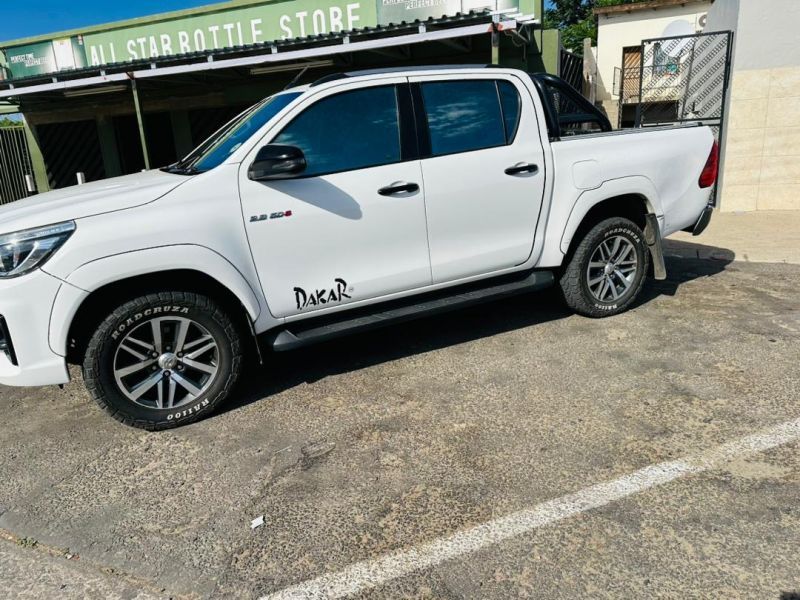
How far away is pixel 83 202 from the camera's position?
10.9 feet

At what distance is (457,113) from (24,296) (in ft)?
9.38

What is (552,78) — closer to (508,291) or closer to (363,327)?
(508,291)

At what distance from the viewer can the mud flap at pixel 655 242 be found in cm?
493

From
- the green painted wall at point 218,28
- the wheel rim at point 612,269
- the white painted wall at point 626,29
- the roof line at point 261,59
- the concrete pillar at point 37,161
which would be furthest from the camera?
the white painted wall at point 626,29

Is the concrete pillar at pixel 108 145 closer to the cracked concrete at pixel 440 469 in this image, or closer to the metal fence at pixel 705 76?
the metal fence at pixel 705 76

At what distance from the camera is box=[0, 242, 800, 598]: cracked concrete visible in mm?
2332

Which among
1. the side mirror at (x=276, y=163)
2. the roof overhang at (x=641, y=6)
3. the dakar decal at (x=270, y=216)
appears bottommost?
the dakar decal at (x=270, y=216)

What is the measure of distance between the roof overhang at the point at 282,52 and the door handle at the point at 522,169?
Result: 196 inches

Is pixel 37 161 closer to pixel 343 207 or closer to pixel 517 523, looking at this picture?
pixel 343 207

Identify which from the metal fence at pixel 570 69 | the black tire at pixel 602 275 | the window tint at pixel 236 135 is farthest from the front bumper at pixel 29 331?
the metal fence at pixel 570 69

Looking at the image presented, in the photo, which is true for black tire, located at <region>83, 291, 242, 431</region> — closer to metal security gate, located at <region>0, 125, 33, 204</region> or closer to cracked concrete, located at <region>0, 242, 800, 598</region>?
cracked concrete, located at <region>0, 242, 800, 598</region>

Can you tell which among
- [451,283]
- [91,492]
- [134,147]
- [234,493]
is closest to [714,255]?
[451,283]

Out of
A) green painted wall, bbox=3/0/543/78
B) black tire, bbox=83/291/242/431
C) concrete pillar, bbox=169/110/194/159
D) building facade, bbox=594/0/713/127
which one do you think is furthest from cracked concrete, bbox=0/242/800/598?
building facade, bbox=594/0/713/127

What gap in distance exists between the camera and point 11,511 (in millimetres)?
2873
